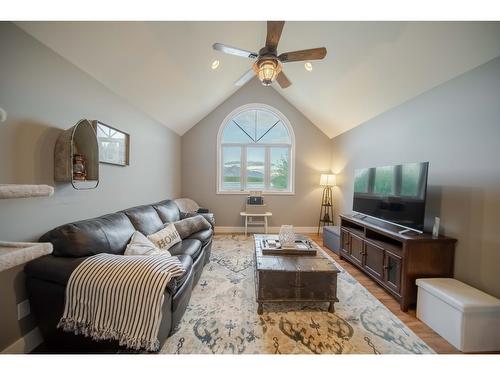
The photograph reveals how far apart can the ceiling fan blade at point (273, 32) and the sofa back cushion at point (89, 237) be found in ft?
7.22

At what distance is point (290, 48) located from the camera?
308 cm

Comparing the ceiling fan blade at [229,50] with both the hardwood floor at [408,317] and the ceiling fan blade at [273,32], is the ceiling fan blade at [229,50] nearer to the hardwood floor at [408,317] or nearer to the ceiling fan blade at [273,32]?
the ceiling fan blade at [273,32]

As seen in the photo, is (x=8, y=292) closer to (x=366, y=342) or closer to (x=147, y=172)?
(x=147, y=172)

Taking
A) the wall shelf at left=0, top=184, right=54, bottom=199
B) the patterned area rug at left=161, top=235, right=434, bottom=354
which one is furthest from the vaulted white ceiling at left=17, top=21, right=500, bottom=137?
the patterned area rug at left=161, top=235, right=434, bottom=354

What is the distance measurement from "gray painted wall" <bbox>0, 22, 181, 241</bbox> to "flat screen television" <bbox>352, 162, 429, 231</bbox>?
3.36m

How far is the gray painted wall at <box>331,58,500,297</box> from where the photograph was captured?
1.69 m

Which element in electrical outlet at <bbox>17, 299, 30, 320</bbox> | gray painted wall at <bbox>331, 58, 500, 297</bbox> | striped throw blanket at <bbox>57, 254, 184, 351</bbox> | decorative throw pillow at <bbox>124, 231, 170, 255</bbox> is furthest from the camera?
decorative throw pillow at <bbox>124, 231, 170, 255</bbox>

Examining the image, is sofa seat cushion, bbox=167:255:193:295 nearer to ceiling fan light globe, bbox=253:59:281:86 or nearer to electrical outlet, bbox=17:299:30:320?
electrical outlet, bbox=17:299:30:320

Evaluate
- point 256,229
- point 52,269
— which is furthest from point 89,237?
point 256,229

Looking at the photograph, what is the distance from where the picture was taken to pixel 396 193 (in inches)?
92.3

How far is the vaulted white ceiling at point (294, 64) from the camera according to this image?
1.71 meters

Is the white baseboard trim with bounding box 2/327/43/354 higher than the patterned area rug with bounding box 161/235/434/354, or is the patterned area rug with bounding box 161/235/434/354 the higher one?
the white baseboard trim with bounding box 2/327/43/354

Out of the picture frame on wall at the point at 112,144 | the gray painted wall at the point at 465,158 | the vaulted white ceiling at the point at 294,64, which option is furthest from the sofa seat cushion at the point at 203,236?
the gray painted wall at the point at 465,158
